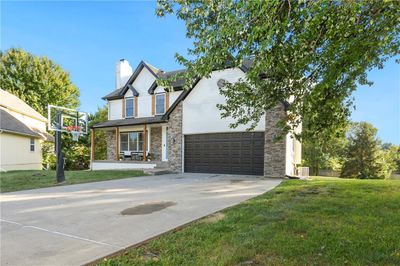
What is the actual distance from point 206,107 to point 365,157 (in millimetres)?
25707

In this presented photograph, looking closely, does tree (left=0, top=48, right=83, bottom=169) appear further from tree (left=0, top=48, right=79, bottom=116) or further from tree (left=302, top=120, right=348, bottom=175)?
tree (left=302, top=120, right=348, bottom=175)

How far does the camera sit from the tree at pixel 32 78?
31453 mm

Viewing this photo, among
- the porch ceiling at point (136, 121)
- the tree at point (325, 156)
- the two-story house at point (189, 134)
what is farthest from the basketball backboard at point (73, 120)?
the tree at point (325, 156)

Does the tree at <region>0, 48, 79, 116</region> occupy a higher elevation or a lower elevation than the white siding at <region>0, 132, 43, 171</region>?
higher

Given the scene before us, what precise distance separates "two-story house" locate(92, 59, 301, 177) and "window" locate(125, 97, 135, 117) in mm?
82

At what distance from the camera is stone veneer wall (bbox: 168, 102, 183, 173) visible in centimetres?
1706

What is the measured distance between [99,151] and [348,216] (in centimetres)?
3031

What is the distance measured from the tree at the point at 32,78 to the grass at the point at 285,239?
34.0m

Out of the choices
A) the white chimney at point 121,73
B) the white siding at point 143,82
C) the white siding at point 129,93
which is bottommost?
the white siding at point 129,93

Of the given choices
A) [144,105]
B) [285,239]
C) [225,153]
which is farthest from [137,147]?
[285,239]

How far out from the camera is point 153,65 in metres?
22.1

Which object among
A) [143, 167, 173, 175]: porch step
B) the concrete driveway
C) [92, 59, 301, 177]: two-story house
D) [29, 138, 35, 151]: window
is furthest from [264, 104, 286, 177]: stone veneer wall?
[29, 138, 35, 151]: window

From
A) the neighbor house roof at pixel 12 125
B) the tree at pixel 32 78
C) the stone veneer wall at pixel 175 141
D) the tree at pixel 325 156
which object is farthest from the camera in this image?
the tree at pixel 325 156

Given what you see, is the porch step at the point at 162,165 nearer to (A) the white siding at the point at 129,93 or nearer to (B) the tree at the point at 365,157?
(A) the white siding at the point at 129,93
